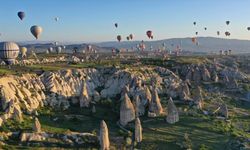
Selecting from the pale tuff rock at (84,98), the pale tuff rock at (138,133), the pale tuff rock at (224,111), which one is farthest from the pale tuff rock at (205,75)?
the pale tuff rock at (138,133)

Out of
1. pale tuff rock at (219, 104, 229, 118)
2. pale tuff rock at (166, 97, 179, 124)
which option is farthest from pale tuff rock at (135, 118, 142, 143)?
pale tuff rock at (219, 104, 229, 118)

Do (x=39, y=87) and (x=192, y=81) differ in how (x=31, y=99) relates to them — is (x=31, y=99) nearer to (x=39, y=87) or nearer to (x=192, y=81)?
(x=39, y=87)

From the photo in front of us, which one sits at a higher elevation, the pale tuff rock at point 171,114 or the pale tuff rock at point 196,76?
the pale tuff rock at point 196,76

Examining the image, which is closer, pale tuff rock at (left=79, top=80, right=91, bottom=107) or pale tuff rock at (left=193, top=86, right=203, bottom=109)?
pale tuff rock at (left=79, top=80, right=91, bottom=107)

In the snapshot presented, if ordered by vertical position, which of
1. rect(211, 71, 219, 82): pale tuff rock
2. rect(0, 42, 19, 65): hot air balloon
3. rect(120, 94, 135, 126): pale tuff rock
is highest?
rect(0, 42, 19, 65): hot air balloon

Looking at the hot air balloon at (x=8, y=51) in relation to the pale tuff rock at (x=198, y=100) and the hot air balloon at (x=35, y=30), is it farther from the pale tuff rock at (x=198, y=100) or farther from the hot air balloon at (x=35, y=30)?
the pale tuff rock at (x=198, y=100)

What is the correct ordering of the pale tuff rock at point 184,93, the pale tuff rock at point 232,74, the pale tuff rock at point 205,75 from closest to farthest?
the pale tuff rock at point 184,93
the pale tuff rock at point 205,75
the pale tuff rock at point 232,74

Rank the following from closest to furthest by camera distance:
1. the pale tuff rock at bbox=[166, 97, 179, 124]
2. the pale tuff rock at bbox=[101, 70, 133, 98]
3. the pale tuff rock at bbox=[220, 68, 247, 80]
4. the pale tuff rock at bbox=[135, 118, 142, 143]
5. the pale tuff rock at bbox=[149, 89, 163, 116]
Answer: the pale tuff rock at bbox=[135, 118, 142, 143], the pale tuff rock at bbox=[166, 97, 179, 124], the pale tuff rock at bbox=[149, 89, 163, 116], the pale tuff rock at bbox=[101, 70, 133, 98], the pale tuff rock at bbox=[220, 68, 247, 80]

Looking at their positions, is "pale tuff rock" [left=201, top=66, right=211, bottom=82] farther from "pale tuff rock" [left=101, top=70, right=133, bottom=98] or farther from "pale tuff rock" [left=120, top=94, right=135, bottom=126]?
"pale tuff rock" [left=120, top=94, right=135, bottom=126]

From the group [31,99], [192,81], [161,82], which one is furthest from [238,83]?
[31,99]

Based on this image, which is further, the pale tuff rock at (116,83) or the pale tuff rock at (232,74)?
the pale tuff rock at (232,74)
